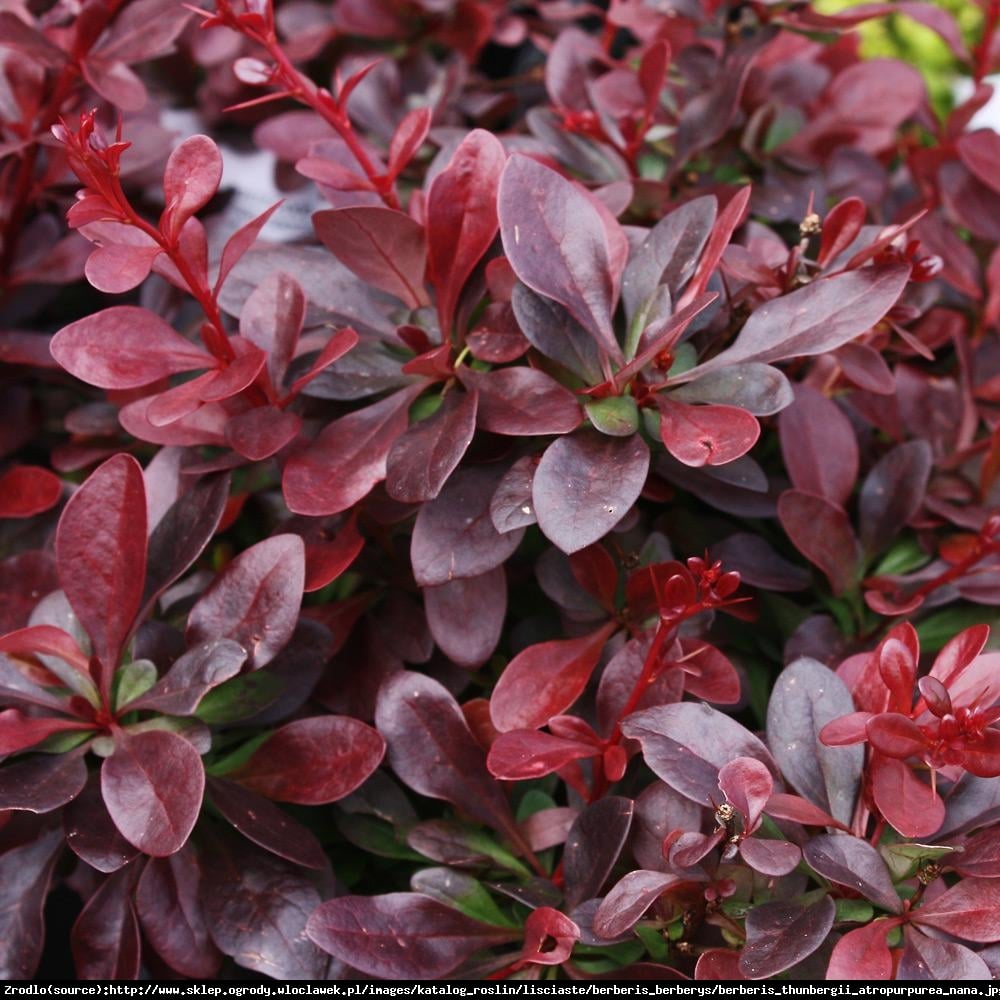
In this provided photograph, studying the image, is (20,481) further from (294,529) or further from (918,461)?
(918,461)

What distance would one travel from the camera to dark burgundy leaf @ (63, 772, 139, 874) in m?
0.61

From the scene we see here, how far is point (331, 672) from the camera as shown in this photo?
750 mm

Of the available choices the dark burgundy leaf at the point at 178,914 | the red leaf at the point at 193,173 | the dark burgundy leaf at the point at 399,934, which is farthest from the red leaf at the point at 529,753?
the red leaf at the point at 193,173

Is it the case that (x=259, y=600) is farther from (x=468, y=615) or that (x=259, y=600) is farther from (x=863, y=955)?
(x=863, y=955)

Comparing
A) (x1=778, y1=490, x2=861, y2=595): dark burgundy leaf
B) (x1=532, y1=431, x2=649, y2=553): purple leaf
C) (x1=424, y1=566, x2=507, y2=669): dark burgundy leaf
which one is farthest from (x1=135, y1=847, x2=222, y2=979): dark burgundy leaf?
(x1=778, y1=490, x2=861, y2=595): dark burgundy leaf

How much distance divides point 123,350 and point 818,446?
1.54 ft

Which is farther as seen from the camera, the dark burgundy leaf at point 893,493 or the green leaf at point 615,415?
the dark burgundy leaf at point 893,493

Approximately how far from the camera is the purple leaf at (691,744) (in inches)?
22.3

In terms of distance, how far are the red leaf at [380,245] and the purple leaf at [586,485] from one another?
18 cm

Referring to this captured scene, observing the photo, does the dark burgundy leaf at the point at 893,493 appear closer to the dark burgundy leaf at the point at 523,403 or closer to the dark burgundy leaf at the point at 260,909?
the dark burgundy leaf at the point at 523,403

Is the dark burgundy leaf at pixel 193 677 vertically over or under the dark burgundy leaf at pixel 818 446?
under

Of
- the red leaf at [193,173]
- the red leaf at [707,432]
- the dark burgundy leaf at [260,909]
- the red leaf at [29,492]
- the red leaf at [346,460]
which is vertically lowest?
the dark burgundy leaf at [260,909]

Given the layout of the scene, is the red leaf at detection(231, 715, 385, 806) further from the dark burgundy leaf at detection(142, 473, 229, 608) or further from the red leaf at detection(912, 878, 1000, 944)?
the red leaf at detection(912, 878, 1000, 944)

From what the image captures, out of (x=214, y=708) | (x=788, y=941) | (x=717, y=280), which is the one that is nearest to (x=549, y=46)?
(x=717, y=280)
